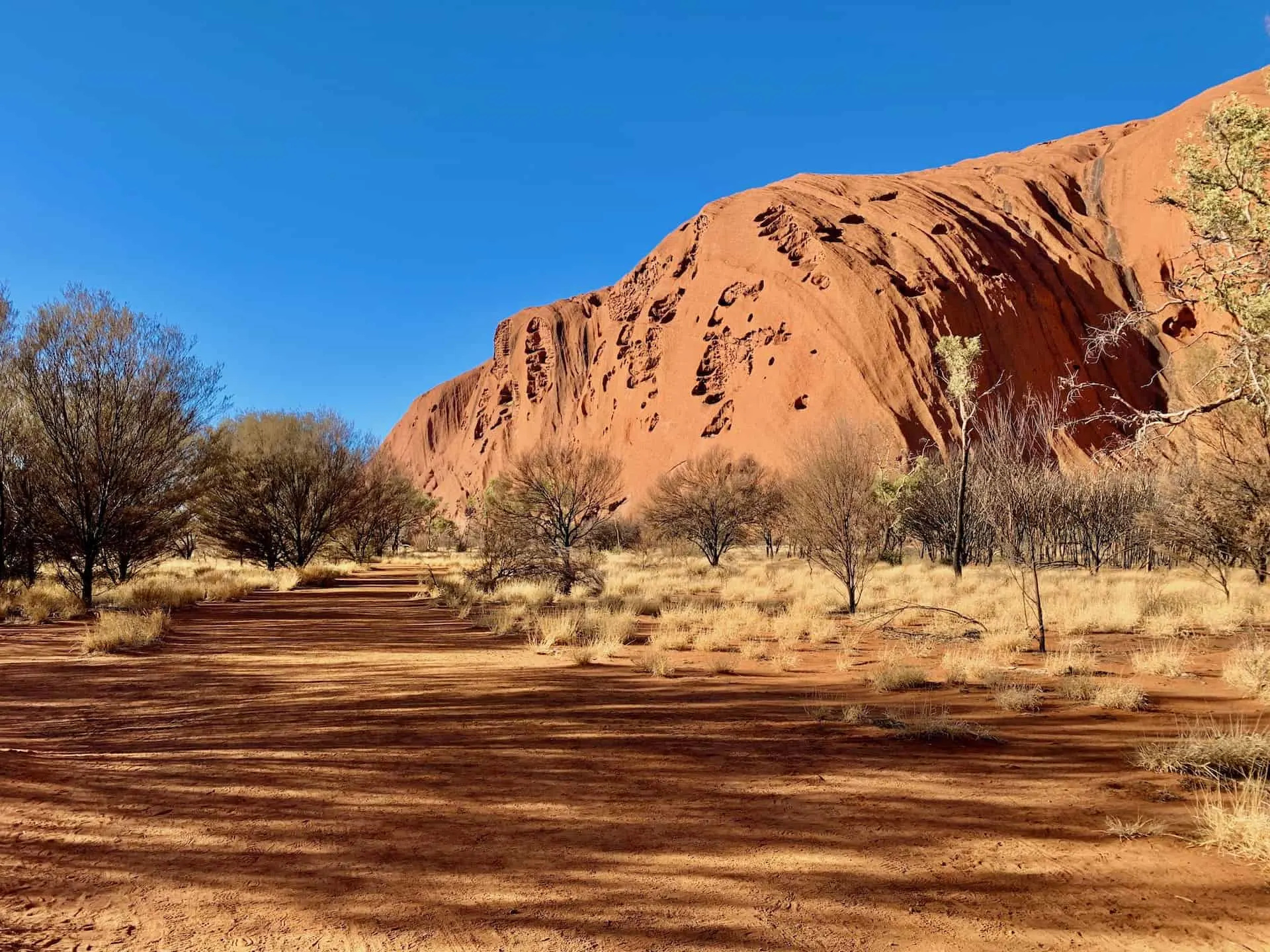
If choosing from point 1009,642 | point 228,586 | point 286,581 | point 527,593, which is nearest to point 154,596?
point 228,586

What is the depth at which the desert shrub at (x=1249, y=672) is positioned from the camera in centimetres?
662

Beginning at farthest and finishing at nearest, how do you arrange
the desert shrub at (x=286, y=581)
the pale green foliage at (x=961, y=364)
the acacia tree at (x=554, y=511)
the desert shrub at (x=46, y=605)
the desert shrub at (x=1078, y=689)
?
the pale green foliage at (x=961, y=364)
the desert shrub at (x=286, y=581)
the acacia tree at (x=554, y=511)
the desert shrub at (x=46, y=605)
the desert shrub at (x=1078, y=689)

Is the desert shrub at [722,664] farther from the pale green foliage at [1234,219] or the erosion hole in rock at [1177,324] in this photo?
the erosion hole in rock at [1177,324]

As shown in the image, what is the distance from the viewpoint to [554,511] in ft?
80.9

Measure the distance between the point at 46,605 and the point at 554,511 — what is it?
48.3 ft

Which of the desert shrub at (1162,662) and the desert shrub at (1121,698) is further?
the desert shrub at (1162,662)

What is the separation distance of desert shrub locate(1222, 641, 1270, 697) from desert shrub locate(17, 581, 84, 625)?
17995mm

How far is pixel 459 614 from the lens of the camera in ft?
45.9

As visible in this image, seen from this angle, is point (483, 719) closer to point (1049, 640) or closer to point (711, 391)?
point (1049, 640)

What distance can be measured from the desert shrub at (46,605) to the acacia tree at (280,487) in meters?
8.40

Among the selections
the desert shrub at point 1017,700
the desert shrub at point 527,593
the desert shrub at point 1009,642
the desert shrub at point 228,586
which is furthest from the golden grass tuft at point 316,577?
the desert shrub at point 1017,700

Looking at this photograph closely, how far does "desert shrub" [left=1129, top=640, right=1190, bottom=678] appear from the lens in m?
7.79

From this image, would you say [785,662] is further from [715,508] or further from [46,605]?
[715,508]

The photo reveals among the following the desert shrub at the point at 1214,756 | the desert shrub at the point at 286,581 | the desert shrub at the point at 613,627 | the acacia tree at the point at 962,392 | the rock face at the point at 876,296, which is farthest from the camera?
the rock face at the point at 876,296
